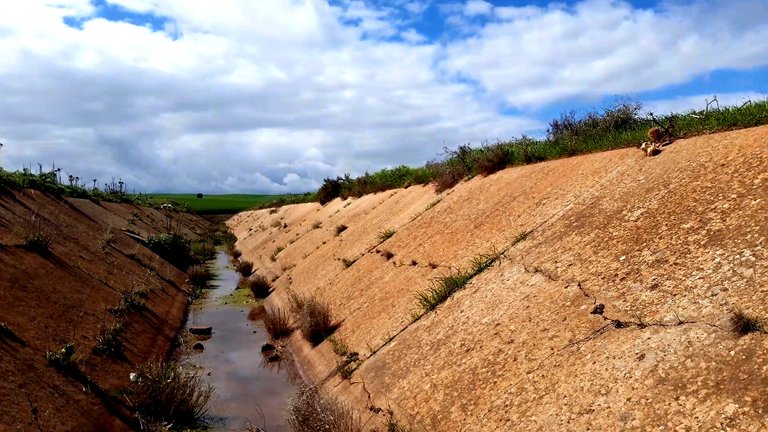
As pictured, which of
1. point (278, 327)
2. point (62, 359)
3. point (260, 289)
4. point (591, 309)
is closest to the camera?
point (591, 309)

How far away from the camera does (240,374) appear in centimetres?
1122

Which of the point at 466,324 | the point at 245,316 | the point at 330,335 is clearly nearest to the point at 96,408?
the point at 330,335

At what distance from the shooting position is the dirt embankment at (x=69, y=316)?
734 cm

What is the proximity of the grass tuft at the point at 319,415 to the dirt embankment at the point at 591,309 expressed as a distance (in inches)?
19.2

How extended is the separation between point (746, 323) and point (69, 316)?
10.2 m

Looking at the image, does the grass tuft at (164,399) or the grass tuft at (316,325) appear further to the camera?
the grass tuft at (316,325)

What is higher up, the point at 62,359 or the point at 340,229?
the point at 340,229

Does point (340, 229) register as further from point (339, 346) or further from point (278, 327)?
point (339, 346)

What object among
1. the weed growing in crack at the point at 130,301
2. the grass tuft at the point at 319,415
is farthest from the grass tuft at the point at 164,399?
the weed growing in crack at the point at 130,301

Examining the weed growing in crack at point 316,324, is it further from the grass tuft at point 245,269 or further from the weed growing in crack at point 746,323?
the grass tuft at point 245,269

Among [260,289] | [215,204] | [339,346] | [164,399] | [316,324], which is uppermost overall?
[215,204]

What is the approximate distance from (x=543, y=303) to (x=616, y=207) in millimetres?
2002

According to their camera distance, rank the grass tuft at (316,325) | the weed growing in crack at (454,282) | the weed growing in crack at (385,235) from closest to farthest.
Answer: the weed growing in crack at (454,282)
the grass tuft at (316,325)
the weed growing in crack at (385,235)

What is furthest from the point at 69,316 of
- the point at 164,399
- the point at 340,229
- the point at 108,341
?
the point at 340,229
